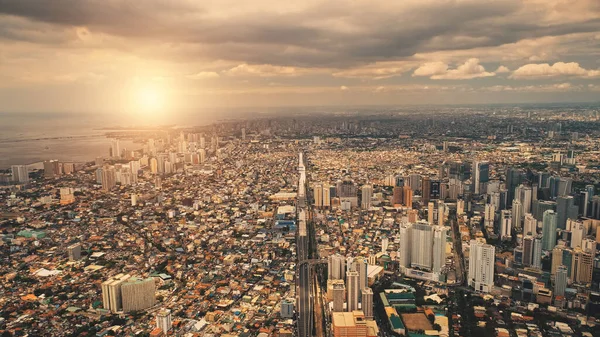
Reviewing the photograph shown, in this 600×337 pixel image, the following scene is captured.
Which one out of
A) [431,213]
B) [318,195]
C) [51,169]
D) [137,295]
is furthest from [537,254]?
[51,169]

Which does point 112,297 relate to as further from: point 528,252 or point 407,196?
point 407,196

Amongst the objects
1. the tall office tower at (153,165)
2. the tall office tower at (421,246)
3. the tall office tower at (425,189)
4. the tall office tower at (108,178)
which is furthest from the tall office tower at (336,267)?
the tall office tower at (153,165)

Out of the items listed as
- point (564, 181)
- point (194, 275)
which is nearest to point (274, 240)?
point (194, 275)

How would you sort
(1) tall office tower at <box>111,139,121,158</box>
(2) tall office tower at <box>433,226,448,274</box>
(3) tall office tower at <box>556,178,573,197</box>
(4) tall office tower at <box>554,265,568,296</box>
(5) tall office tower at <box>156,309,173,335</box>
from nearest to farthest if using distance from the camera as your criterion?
(5) tall office tower at <box>156,309,173,335</box> → (4) tall office tower at <box>554,265,568,296</box> → (2) tall office tower at <box>433,226,448,274</box> → (3) tall office tower at <box>556,178,573,197</box> → (1) tall office tower at <box>111,139,121,158</box>

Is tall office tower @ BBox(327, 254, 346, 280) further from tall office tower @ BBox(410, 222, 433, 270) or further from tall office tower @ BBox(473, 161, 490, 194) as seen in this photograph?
tall office tower @ BBox(473, 161, 490, 194)

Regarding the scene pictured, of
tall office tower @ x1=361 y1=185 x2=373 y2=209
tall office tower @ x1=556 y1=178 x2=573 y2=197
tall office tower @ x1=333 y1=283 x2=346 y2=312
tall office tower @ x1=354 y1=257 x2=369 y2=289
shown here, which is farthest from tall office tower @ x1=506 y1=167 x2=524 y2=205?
tall office tower @ x1=333 y1=283 x2=346 y2=312
